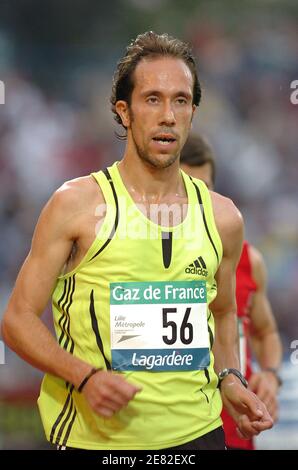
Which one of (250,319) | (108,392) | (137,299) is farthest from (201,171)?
(108,392)

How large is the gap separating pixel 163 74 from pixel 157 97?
0.09m

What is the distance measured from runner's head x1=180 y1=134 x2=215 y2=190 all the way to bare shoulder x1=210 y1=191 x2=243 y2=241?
1.07 m

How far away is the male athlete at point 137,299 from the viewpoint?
2980 mm

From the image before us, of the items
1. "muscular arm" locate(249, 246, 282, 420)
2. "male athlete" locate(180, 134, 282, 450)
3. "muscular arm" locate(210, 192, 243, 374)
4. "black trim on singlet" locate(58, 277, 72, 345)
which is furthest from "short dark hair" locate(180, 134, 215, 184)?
"black trim on singlet" locate(58, 277, 72, 345)

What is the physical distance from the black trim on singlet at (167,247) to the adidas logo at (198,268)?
0.07m

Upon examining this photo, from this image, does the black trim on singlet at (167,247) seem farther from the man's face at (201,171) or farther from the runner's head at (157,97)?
the man's face at (201,171)

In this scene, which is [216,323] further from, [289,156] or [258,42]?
[258,42]

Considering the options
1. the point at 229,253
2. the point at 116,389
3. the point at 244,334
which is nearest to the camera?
the point at 116,389

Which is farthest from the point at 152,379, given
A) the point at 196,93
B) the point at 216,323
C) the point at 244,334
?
the point at 244,334

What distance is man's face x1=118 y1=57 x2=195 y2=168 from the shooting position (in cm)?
315

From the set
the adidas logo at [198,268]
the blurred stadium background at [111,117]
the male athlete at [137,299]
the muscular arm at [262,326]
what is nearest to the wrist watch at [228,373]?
the male athlete at [137,299]

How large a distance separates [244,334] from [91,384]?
205 cm

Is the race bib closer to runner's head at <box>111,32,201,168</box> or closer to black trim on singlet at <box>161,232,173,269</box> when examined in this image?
black trim on singlet at <box>161,232,173,269</box>

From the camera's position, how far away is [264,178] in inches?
325
